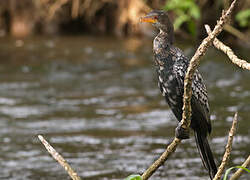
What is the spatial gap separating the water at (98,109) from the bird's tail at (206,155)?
5.19 ft

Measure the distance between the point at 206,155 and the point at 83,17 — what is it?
7.70 meters

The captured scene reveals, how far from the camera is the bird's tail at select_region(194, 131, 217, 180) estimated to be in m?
3.06

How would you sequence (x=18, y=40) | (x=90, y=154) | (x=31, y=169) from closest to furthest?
(x=31, y=169) < (x=90, y=154) < (x=18, y=40)

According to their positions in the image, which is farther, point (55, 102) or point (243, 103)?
point (55, 102)

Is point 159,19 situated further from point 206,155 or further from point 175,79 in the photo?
point 206,155

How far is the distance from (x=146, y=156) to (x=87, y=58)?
3.91 meters

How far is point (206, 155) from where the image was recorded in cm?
310

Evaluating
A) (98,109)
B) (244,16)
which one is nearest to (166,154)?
(98,109)

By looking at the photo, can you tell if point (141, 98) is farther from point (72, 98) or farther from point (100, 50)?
point (100, 50)

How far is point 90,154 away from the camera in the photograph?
17.6 ft

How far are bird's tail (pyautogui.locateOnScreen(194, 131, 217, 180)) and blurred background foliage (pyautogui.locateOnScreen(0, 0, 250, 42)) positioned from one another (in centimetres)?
601

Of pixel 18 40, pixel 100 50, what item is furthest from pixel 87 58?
pixel 18 40

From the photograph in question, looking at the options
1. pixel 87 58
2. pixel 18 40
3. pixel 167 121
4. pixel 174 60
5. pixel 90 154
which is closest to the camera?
pixel 174 60

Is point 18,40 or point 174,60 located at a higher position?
point 174,60
